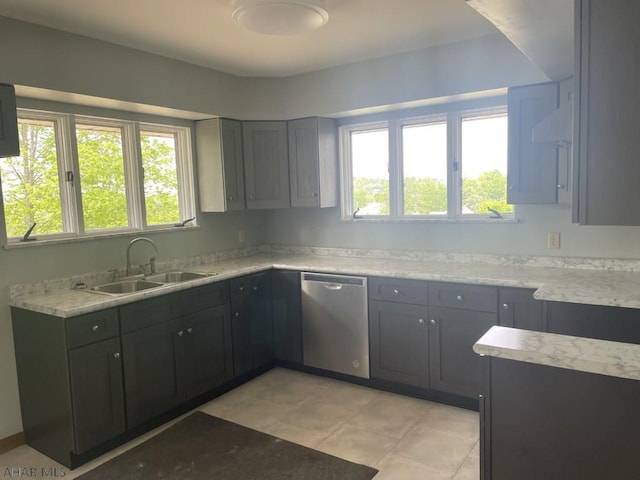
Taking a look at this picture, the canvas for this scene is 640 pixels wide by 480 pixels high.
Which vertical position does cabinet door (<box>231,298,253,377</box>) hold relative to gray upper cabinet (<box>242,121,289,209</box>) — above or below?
below

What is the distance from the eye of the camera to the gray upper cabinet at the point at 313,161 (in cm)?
408

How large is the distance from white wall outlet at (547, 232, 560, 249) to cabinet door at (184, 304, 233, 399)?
2.40m

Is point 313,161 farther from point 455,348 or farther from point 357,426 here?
point 357,426

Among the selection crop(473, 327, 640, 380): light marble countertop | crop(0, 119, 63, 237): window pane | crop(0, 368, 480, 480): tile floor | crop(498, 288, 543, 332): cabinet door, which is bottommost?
crop(0, 368, 480, 480): tile floor

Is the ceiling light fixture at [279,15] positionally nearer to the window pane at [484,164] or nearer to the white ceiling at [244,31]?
the white ceiling at [244,31]

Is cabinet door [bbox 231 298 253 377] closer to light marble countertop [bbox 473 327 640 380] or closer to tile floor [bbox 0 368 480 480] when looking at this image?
tile floor [bbox 0 368 480 480]

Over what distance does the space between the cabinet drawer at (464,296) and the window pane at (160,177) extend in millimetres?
2242

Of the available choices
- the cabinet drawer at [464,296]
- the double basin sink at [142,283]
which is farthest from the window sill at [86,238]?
the cabinet drawer at [464,296]

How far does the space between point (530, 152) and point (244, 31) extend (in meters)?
2.03

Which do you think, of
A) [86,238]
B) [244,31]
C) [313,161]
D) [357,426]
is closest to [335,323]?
[357,426]

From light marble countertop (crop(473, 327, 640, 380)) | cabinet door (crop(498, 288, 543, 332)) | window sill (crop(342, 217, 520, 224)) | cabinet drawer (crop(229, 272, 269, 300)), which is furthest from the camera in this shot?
cabinet drawer (crop(229, 272, 269, 300))

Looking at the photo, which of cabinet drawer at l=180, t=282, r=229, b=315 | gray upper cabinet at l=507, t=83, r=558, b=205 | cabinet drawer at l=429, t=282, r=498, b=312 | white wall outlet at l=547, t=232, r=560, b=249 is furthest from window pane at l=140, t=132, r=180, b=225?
white wall outlet at l=547, t=232, r=560, b=249

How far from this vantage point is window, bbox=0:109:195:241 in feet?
9.82

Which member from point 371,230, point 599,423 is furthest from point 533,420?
point 371,230
